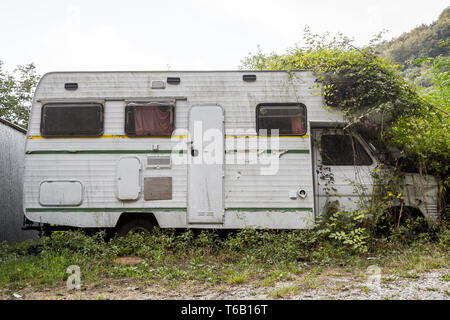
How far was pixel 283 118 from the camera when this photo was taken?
22.3 feet

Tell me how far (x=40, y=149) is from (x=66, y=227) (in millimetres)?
1451

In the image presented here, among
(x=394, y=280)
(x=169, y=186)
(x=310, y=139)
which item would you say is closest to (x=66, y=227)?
(x=169, y=186)

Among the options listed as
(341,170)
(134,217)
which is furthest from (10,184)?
(341,170)

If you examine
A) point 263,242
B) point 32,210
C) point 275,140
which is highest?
point 275,140

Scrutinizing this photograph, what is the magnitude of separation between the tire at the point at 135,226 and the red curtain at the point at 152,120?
154cm

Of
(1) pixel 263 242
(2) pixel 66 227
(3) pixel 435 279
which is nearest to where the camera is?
(3) pixel 435 279

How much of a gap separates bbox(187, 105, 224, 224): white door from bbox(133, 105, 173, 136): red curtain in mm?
407

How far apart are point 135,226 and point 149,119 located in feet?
6.27

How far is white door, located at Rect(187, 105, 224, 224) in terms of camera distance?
21.7 feet

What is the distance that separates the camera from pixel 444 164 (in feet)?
22.9

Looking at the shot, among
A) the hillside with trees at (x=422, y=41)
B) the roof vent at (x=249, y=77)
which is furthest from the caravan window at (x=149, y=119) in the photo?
the hillside with trees at (x=422, y=41)

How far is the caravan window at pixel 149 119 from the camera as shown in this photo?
676 centimetres

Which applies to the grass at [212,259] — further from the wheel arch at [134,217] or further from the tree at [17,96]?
the tree at [17,96]

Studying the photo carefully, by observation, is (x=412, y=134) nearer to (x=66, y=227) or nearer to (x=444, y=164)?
(x=444, y=164)
